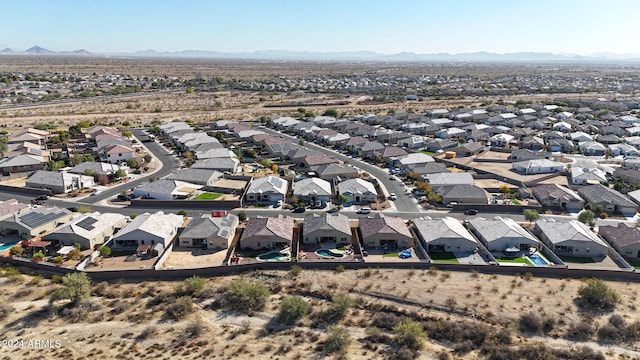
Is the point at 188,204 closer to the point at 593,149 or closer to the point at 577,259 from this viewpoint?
the point at 577,259

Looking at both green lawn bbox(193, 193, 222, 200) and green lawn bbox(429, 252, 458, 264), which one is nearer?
green lawn bbox(429, 252, 458, 264)

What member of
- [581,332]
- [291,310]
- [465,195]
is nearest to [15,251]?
[291,310]

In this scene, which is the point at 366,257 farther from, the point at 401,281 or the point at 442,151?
the point at 442,151

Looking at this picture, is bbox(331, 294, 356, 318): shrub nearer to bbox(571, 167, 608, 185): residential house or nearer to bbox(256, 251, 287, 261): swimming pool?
bbox(256, 251, 287, 261): swimming pool

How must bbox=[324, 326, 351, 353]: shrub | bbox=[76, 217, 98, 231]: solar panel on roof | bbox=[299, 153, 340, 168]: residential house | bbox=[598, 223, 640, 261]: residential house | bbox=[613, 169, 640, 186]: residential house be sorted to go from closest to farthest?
bbox=[324, 326, 351, 353]: shrub
bbox=[598, 223, 640, 261]: residential house
bbox=[76, 217, 98, 231]: solar panel on roof
bbox=[613, 169, 640, 186]: residential house
bbox=[299, 153, 340, 168]: residential house

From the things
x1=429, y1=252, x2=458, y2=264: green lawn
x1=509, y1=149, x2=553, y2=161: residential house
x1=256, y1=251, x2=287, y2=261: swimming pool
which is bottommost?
x1=429, y1=252, x2=458, y2=264: green lawn

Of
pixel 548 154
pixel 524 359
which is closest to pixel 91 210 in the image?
pixel 524 359

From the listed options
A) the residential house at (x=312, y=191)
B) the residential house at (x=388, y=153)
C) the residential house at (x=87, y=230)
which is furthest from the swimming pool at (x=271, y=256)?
the residential house at (x=388, y=153)

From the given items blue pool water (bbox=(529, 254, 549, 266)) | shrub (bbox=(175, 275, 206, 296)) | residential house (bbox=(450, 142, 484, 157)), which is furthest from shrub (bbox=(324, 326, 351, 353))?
residential house (bbox=(450, 142, 484, 157))

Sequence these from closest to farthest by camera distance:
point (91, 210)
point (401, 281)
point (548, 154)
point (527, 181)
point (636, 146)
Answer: point (401, 281) → point (91, 210) → point (527, 181) → point (548, 154) → point (636, 146)
